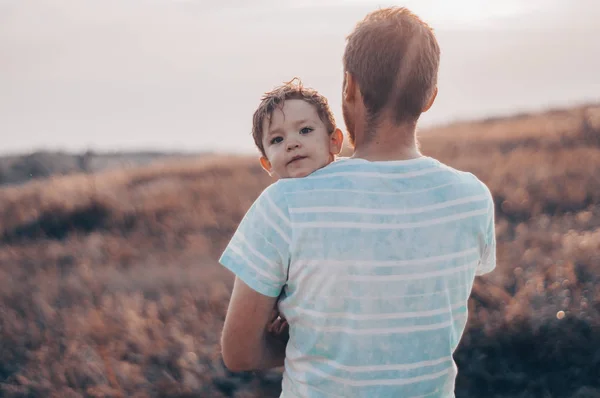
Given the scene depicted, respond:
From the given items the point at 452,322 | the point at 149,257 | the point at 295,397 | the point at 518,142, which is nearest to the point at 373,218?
the point at 452,322

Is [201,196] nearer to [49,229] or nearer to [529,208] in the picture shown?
[49,229]

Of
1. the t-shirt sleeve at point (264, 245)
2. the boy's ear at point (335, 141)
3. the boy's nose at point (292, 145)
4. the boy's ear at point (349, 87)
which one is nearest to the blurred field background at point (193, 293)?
the boy's ear at point (335, 141)

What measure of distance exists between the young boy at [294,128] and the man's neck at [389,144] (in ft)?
1.36

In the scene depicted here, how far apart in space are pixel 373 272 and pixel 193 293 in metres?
4.60

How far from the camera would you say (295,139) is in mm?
2123

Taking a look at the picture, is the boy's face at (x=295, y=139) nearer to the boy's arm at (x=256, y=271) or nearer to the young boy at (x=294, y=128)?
the young boy at (x=294, y=128)

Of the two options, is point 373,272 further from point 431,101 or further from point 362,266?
point 431,101

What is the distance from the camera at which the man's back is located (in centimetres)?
157

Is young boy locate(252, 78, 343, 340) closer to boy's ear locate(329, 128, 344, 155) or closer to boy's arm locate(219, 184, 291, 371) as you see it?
boy's ear locate(329, 128, 344, 155)

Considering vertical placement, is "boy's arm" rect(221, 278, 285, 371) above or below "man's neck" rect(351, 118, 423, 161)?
below

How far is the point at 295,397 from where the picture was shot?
67.8 inches

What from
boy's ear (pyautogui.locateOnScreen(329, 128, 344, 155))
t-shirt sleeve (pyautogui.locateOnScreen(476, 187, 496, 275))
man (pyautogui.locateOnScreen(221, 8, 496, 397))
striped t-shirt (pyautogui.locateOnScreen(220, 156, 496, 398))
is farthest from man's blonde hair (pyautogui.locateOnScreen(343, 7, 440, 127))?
boy's ear (pyautogui.locateOnScreen(329, 128, 344, 155))

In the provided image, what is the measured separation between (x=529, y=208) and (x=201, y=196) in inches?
216

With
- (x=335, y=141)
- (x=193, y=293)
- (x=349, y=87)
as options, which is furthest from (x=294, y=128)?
(x=193, y=293)
